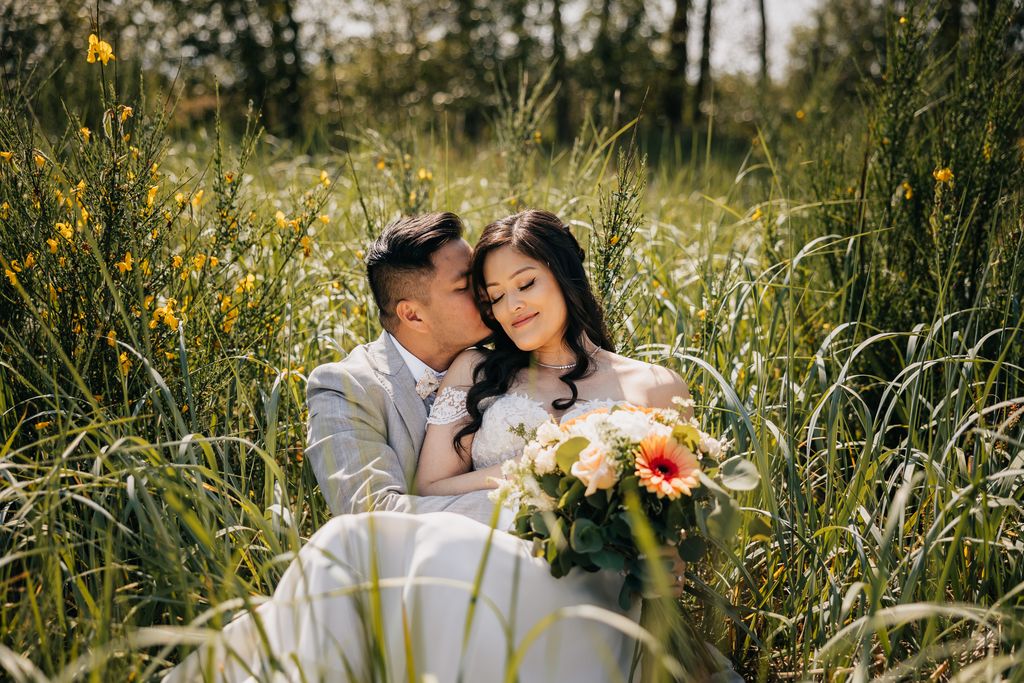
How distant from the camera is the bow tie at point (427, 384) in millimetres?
3059

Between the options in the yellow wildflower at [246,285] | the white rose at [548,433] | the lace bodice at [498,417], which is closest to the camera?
the white rose at [548,433]

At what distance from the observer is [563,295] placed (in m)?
3.03

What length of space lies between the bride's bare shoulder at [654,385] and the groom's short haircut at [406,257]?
0.84 meters

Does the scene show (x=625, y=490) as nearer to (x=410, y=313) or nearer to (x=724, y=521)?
(x=724, y=521)

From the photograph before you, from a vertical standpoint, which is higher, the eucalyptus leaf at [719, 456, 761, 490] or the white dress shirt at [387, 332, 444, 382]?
the eucalyptus leaf at [719, 456, 761, 490]

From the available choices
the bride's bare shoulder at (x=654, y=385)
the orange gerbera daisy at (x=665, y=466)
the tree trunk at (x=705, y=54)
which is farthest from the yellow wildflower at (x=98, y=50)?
the tree trunk at (x=705, y=54)

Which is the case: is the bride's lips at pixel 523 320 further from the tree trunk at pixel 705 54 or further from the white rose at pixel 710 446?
the tree trunk at pixel 705 54

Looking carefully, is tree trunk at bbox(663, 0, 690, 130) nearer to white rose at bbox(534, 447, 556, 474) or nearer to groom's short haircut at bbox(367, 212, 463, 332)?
groom's short haircut at bbox(367, 212, 463, 332)

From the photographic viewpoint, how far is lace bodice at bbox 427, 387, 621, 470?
2.85m

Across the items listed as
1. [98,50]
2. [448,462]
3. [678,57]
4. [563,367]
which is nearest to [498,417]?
[448,462]

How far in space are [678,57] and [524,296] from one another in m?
17.7

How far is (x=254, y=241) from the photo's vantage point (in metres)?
3.20

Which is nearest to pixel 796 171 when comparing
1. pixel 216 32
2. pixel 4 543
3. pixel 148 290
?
pixel 148 290

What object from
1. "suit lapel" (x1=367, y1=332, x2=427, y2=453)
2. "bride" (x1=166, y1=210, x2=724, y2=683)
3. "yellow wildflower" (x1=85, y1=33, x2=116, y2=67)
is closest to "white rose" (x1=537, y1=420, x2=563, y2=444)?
"bride" (x1=166, y1=210, x2=724, y2=683)
